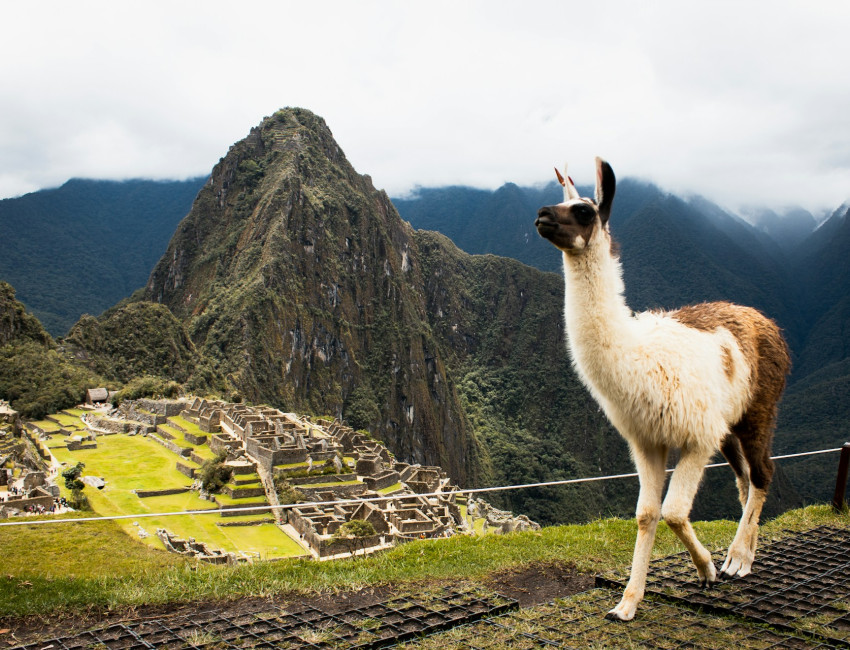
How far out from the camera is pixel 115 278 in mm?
108062

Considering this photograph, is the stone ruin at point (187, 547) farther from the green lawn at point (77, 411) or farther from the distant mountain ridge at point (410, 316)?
the distant mountain ridge at point (410, 316)

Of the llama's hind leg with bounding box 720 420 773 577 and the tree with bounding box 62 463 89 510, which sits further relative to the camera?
the tree with bounding box 62 463 89 510

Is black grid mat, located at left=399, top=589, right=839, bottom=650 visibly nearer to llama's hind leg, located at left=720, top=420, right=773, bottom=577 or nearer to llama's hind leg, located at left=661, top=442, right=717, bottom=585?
llama's hind leg, located at left=661, top=442, right=717, bottom=585

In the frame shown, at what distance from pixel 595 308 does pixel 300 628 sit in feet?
6.16

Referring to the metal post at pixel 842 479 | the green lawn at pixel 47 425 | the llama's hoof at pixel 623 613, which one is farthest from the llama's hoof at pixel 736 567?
the green lawn at pixel 47 425

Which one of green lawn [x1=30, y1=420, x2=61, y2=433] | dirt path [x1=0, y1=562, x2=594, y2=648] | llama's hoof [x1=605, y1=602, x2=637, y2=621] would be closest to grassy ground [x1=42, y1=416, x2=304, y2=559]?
green lawn [x1=30, y1=420, x2=61, y2=433]

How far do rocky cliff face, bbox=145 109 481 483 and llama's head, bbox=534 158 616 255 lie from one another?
193 ft

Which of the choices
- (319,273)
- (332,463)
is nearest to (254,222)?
(319,273)

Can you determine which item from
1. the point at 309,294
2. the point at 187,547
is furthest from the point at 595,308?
the point at 309,294

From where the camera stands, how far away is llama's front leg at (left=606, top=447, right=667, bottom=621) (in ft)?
8.89

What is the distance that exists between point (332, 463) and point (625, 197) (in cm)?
13512

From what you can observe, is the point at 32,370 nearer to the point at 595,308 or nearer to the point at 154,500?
the point at 154,500

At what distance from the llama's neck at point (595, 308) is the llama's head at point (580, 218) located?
62 mm

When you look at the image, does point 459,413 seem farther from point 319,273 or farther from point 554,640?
point 554,640
